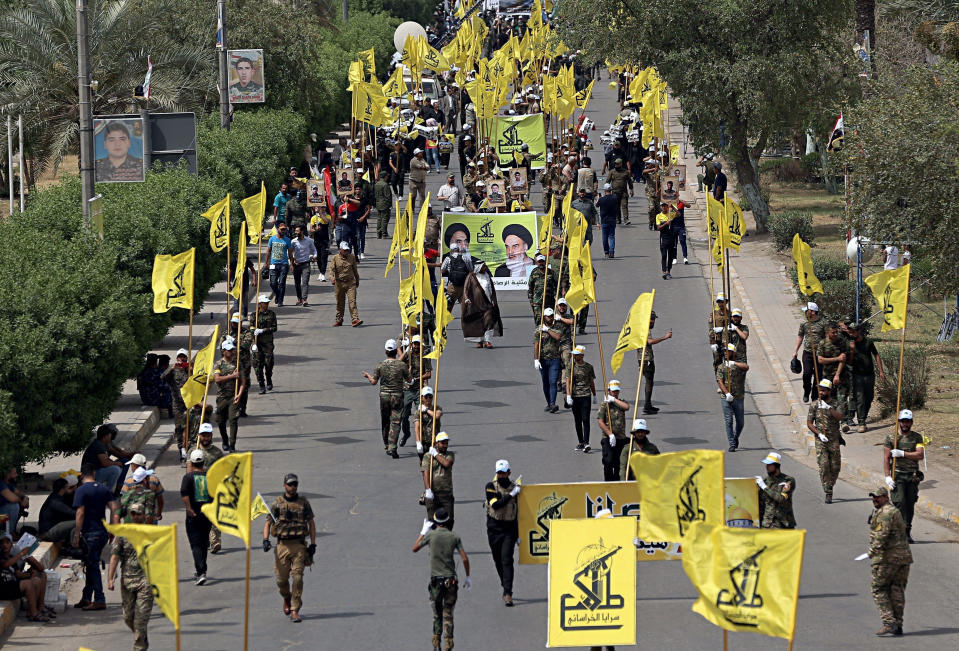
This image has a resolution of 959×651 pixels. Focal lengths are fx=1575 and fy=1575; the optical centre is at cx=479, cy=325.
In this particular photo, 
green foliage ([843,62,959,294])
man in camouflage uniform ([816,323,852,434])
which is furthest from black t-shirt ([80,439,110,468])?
green foliage ([843,62,959,294])

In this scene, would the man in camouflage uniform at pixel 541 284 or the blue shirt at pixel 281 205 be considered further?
the blue shirt at pixel 281 205

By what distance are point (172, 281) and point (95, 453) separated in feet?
13.1

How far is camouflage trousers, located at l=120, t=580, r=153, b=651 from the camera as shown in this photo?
1380 centimetres

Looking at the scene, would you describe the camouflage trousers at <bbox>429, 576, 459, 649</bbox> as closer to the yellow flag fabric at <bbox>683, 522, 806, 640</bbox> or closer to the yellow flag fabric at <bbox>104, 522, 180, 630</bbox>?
the yellow flag fabric at <bbox>104, 522, 180, 630</bbox>

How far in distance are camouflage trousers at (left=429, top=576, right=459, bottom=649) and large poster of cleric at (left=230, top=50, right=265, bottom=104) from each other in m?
24.5

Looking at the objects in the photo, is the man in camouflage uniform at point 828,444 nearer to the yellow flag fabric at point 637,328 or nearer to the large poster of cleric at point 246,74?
the yellow flag fabric at point 637,328

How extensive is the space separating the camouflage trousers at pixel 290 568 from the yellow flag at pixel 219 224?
9647 millimetres

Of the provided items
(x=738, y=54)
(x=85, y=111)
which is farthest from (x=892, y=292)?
(x=738, y=54)

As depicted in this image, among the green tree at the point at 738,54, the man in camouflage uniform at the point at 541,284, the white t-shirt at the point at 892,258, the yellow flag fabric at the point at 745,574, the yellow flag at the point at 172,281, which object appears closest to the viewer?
the yellow flag fabric at the point at 745,574

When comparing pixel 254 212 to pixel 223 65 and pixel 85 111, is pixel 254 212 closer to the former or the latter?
pixel 85 111

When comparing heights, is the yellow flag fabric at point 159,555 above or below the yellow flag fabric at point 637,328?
below

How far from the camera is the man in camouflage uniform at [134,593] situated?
45.4ft

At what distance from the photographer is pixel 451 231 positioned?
2939 cm

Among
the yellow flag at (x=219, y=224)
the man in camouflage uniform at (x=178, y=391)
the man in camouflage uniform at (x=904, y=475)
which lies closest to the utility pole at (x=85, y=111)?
the yellow flag at (x=219, y=224)
